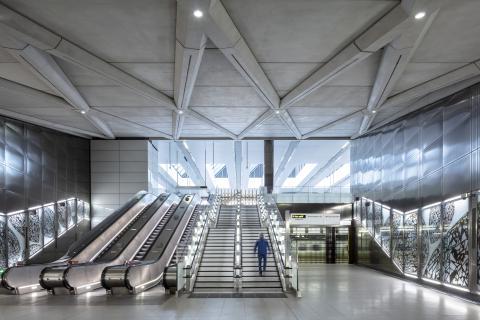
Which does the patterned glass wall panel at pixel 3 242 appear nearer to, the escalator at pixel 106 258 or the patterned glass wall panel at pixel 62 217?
the escalator at pixel 106 258

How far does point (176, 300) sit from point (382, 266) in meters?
11.6

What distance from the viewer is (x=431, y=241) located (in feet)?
47.2

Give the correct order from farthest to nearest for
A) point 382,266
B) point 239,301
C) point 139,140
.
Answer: point 139,140 < point 382,266 < point 239,301

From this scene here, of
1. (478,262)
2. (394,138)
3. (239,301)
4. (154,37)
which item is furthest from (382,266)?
(154,37)

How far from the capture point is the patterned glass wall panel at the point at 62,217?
21.2 m

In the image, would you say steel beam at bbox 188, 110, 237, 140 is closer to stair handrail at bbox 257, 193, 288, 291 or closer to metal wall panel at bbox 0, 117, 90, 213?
stair handrail at bbox 257, 193, 288, 291

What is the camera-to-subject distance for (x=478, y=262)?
11500mm

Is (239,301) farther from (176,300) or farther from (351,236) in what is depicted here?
(351,236)

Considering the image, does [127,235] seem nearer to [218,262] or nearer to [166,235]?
[166,235]

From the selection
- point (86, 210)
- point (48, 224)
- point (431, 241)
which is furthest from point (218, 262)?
point (86, 210)

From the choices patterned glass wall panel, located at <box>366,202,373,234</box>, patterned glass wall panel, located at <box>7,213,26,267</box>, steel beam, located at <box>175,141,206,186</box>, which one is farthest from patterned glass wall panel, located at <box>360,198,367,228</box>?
patterned glass wall panel, located at <box>7,213,26,267</box>

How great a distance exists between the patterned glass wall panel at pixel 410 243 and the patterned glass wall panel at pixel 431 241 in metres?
0.75

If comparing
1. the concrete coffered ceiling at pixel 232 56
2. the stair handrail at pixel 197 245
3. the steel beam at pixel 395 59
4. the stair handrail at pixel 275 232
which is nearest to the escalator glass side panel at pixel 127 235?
the stair handrail at pixel 197 245

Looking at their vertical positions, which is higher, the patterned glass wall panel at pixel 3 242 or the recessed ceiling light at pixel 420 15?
the recessed ceiling light at pixel 420 15
